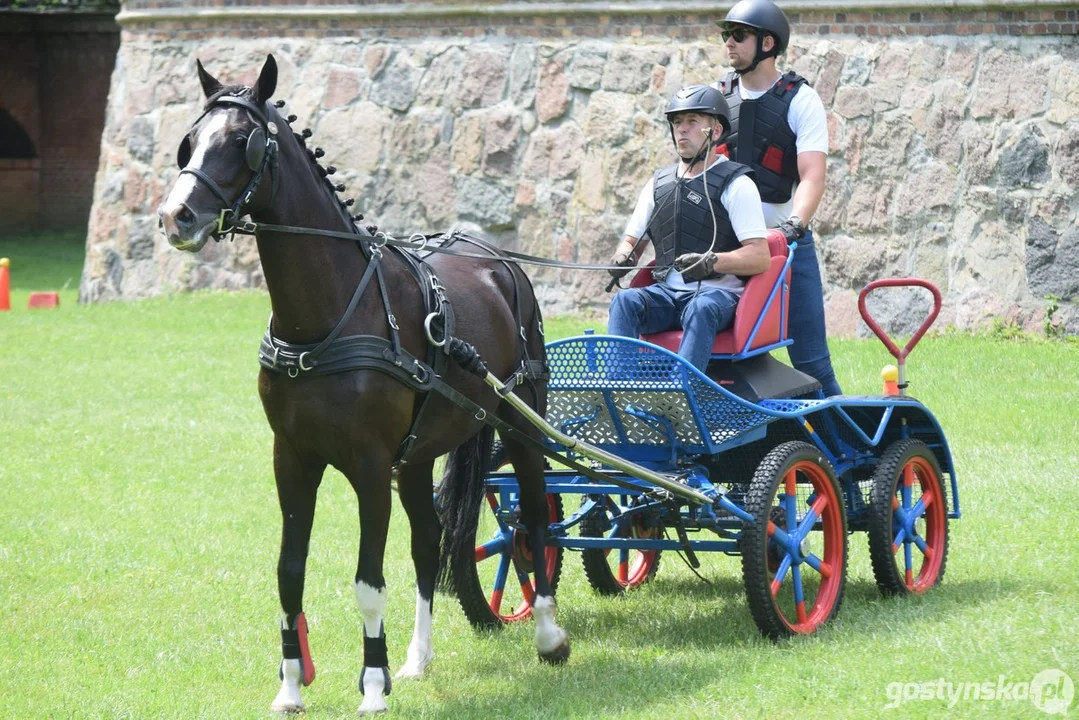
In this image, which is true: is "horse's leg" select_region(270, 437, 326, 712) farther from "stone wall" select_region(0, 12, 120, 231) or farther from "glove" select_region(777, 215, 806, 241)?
"stone wall" select_region(0, 12, 120, 231)

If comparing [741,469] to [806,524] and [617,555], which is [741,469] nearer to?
[806,524]

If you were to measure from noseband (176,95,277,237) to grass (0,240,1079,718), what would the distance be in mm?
1832

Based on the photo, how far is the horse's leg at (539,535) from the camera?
18.4ft

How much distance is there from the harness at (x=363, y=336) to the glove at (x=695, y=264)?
887 millimetres

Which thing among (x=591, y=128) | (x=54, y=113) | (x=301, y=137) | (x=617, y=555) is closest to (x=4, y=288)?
(x=591, y=128)

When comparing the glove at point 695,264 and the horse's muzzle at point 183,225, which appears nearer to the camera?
the horse's muzzle at point 183,225

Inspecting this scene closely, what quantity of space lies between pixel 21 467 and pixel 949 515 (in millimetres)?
6118

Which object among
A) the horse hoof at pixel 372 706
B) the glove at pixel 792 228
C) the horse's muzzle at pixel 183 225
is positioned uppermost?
the horse's muzzle at pixel 183 225

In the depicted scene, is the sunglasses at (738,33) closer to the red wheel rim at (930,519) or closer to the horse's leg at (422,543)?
the red wheel rim at (930,519)

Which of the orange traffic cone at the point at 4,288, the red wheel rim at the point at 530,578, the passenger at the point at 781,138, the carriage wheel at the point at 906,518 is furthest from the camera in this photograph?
the orange traffic cone at the point at 4,288

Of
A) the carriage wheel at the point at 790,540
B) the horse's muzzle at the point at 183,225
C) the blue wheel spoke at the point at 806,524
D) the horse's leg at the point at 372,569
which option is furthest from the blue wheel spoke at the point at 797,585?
the horse's muzzle at the point at 183,225

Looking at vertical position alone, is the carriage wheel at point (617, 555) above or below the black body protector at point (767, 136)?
below

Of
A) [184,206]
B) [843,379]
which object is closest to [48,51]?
[843,379]

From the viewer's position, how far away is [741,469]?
6.34 metres
